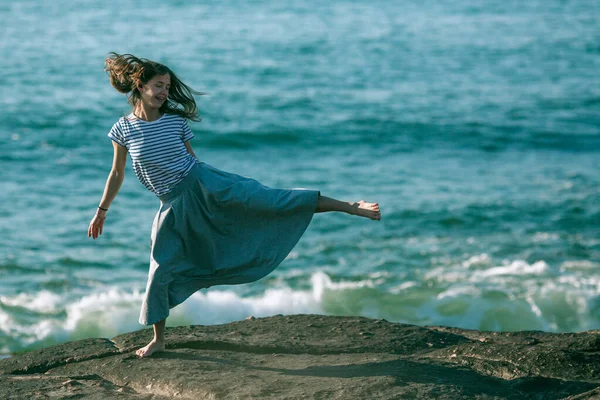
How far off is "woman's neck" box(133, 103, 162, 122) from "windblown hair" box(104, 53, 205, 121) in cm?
6

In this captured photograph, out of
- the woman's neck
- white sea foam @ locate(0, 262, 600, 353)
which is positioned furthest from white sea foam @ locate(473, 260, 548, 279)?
the woman's neck

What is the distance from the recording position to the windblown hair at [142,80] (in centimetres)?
480

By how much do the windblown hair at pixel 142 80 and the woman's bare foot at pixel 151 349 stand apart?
1247 mm

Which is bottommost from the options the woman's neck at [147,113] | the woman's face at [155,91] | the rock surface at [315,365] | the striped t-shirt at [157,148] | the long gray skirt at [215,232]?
the rock surface at [315,365]

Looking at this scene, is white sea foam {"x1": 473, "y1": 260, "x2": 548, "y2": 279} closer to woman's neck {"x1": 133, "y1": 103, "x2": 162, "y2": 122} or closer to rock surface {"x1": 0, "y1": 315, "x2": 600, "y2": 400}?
rock surface {"x1": 0, "y1": 315, "x2": 600, "y2": 400}

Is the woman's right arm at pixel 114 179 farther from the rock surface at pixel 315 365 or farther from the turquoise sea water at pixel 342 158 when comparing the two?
the turquoise sea water at pixel 342 158

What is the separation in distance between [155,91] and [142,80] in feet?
0.30

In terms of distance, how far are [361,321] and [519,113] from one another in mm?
13791

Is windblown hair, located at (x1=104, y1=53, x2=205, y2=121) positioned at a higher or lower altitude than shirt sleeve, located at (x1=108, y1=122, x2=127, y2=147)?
higher

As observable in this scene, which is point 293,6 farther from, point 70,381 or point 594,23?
point 70,381

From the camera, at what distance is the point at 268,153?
632 inches

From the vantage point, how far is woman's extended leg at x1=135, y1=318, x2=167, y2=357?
4910 mm

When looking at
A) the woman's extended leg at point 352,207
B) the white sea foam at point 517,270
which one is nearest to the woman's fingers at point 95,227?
the woman's extended leg at point 352,207

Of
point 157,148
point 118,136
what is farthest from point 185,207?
point 118,136
